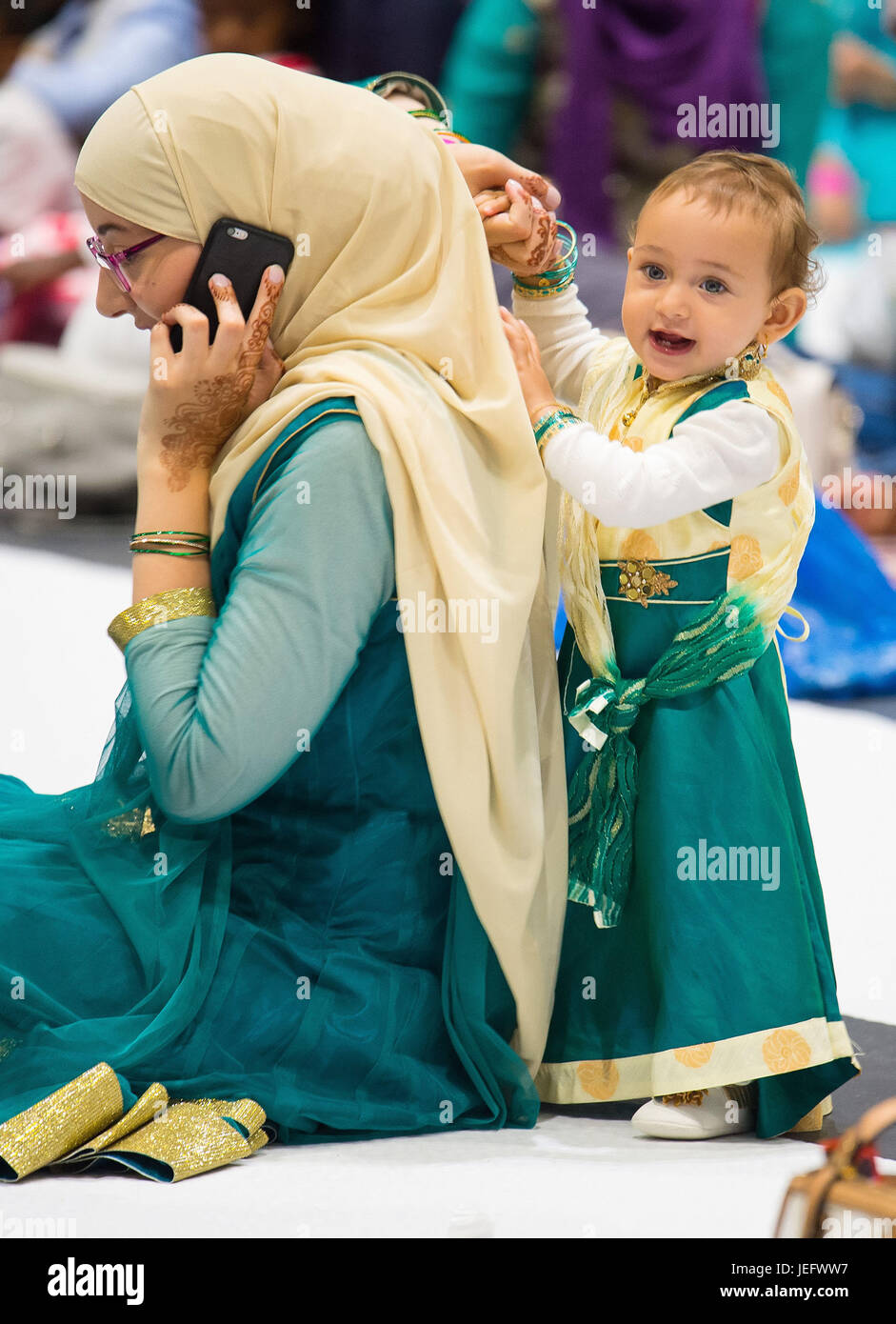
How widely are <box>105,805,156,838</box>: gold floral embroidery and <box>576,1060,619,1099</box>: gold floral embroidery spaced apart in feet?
1.63

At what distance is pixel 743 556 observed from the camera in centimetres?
188

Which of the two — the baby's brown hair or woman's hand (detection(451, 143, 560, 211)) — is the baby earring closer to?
the baby's brown hair

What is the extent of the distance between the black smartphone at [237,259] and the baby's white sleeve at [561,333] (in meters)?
0.42

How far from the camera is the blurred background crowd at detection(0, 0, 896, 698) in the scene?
4730 millimetres

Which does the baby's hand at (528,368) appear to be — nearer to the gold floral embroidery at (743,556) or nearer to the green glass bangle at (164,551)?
the gold floral embroidery at (743,556)

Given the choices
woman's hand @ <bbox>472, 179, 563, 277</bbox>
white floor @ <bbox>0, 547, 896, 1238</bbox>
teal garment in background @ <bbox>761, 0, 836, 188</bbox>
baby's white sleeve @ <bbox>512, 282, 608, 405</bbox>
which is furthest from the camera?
teal garment in background @ <bbox>761, 0, 836, 188</bbox>

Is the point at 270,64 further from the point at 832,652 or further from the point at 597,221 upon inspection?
the point at 597,221

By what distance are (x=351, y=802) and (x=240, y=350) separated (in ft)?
1.43

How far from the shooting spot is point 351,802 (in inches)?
71.1

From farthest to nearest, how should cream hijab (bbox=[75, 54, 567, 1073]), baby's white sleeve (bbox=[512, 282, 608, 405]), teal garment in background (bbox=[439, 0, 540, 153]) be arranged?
teal garment in background (bbox=[439, 0, 540, 153])
baby's white sleeve (bbox=[512, 282, 608, 405])
cream hijab (bbox=[75, 54, 567, 1073])

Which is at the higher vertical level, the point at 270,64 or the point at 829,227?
the point at 829,227

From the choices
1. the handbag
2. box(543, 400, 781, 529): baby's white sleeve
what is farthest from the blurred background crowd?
the handbag

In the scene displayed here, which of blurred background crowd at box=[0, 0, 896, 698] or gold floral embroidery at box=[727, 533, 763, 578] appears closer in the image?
gold floral embroidery at box=[727, 533, 763, 578]

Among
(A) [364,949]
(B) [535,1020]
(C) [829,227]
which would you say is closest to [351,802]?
(A) [364,949]
